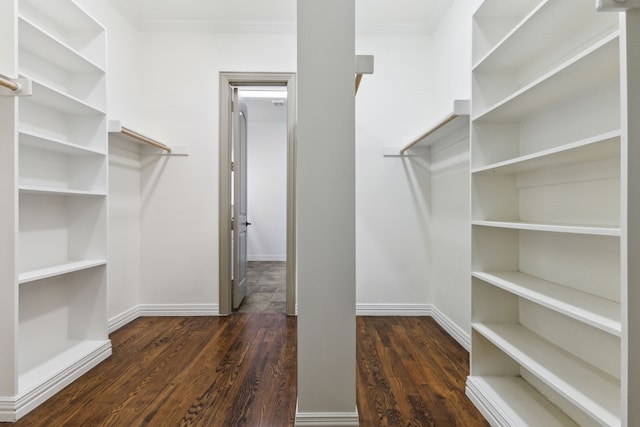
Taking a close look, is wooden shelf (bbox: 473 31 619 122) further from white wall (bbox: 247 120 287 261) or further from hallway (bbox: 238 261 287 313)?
white wall (bbox: 247 120 287 261)

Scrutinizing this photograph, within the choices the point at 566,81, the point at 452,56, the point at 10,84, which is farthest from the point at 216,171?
the point at 566,81

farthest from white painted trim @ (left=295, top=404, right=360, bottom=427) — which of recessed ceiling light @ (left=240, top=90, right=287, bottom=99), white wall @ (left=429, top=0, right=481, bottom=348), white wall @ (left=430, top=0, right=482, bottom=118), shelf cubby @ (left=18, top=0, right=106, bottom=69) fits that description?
recessed ceiling light @ (left=240, top=90, right=287, bottom=99)

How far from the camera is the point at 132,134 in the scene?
226 centimetres

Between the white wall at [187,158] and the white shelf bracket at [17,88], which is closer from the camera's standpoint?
the white shelf bracket at [17,88]

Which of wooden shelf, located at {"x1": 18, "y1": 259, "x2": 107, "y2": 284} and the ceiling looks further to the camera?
the ceiling

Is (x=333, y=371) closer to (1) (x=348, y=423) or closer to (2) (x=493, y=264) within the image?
(1) (x=348, y=423)

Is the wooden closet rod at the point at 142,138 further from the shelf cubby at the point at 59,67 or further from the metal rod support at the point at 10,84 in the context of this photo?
the metal rod support at the point at 10,84

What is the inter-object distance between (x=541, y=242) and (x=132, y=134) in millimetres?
2704

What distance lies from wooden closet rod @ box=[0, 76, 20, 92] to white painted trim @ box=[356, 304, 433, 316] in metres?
2.67

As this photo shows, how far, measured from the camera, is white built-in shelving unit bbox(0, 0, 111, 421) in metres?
1.40

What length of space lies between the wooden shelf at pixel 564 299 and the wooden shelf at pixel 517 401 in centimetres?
52

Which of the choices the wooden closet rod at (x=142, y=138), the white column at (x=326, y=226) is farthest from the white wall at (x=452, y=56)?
the wooden closet rod at (x=142, y=138)

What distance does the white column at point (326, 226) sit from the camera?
1.29m

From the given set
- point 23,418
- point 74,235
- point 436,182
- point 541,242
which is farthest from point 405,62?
point 23,418
